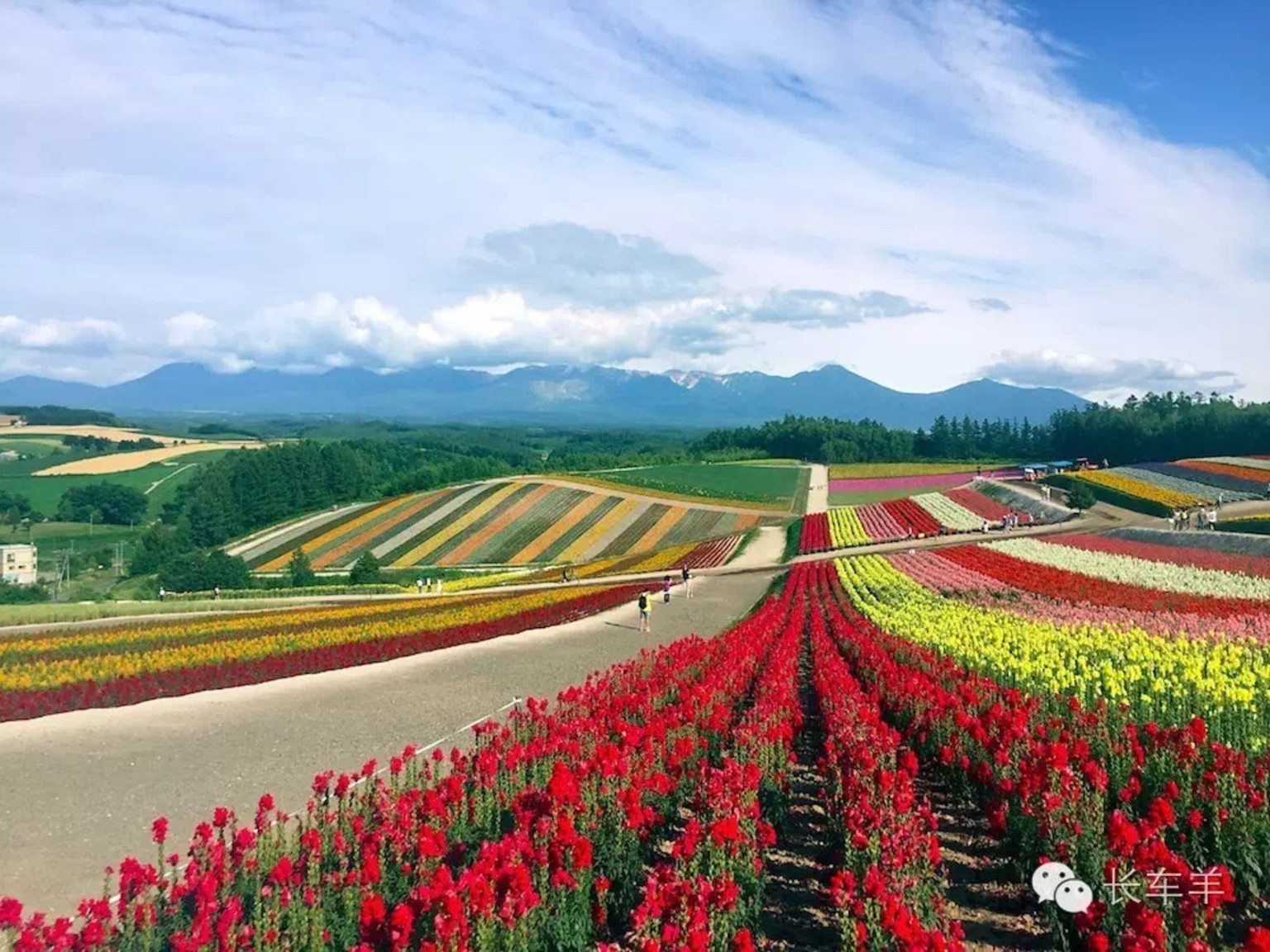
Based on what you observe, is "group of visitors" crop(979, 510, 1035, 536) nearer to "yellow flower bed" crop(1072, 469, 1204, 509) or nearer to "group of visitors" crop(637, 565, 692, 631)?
"yellow flower bed" crop(1072, 469, 1204, 509)

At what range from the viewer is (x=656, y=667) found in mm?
A: 15203

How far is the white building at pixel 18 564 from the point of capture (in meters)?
71.9

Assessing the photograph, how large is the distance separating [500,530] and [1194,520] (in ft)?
153

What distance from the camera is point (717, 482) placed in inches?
3656

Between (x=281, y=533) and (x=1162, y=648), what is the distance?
262ft

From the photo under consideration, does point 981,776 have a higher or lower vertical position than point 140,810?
higher

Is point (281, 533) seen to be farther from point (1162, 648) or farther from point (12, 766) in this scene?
point (1162, 648)

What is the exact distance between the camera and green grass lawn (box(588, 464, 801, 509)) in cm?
8338

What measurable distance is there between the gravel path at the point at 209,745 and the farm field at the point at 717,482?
5678 centimetres

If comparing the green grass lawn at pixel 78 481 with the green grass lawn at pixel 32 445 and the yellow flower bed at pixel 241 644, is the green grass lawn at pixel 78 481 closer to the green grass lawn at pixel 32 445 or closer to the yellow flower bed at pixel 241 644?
the green grass lawn at pixel 32 445

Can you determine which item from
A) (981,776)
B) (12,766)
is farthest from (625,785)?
(12,766)

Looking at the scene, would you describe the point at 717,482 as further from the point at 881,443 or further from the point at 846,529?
the point at 881,443

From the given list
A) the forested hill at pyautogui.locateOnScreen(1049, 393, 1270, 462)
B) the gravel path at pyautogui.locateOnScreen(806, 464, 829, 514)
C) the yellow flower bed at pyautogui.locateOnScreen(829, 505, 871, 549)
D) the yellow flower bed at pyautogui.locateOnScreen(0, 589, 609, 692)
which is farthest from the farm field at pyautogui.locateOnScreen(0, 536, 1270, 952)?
the forested hill at pyautogui.locateOnScreen(1049, 393, 1270, 462)

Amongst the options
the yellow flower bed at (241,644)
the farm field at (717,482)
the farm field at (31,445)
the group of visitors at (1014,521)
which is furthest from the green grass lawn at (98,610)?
the farm field at (31,445)
